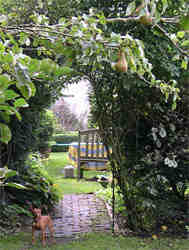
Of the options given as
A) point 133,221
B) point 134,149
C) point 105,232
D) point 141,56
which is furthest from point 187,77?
point 141,56

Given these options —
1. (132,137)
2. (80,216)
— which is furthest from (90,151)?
(132,137)

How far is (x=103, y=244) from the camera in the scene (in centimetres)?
295

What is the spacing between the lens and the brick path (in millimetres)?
3529

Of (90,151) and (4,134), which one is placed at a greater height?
(90,151)

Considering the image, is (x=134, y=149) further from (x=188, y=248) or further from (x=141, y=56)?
(x=141, y=56)

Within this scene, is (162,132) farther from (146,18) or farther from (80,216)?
(146,18)

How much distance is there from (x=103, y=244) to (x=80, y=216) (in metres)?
1.21

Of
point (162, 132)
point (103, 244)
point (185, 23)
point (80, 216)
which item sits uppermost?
point (162, 132)

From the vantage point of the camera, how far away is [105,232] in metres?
3.37

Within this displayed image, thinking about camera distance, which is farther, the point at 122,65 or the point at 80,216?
the point at 80,216

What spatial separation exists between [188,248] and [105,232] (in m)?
0.90

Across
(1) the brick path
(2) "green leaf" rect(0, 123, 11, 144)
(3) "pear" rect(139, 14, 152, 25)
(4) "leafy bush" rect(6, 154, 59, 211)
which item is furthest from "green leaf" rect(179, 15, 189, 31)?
(4) "leafy bush" rect(6, 154, 59, 211)

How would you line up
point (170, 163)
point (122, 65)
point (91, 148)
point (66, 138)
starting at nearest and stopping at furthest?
point (122, 65)
point (170, 163)
point (91, 148)
point (66, 138)

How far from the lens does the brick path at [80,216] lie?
353 centimetres
